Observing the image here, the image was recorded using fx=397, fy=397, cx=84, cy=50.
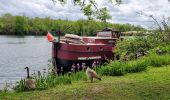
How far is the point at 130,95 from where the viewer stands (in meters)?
9.98

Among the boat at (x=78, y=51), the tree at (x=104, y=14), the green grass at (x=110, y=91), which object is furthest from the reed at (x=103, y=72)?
the boat at (x=78, y=51)

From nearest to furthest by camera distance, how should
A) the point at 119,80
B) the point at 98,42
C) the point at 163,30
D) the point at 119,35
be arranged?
1. the point at 119,80
2. the point at 163,30
3. the point at 98,42
4. the point at 119,35

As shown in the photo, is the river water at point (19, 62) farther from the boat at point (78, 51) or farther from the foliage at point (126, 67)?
the foliage at point (126, 67)

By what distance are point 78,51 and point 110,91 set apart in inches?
634

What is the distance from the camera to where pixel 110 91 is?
10.3 metres

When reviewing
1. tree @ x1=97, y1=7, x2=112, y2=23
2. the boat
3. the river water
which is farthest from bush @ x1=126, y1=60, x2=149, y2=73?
the boat

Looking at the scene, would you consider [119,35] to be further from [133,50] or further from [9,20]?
[9,20]

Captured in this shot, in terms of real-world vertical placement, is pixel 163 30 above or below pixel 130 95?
above

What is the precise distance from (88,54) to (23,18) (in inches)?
5076

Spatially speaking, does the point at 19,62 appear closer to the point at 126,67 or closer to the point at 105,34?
the point at 105,34

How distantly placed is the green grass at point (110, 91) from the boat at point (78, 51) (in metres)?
13.0

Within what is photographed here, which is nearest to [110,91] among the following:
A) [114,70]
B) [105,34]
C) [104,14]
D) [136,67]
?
[104,14]

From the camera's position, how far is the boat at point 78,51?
86.3ft

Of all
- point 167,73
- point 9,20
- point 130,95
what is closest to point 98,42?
point 167,73
